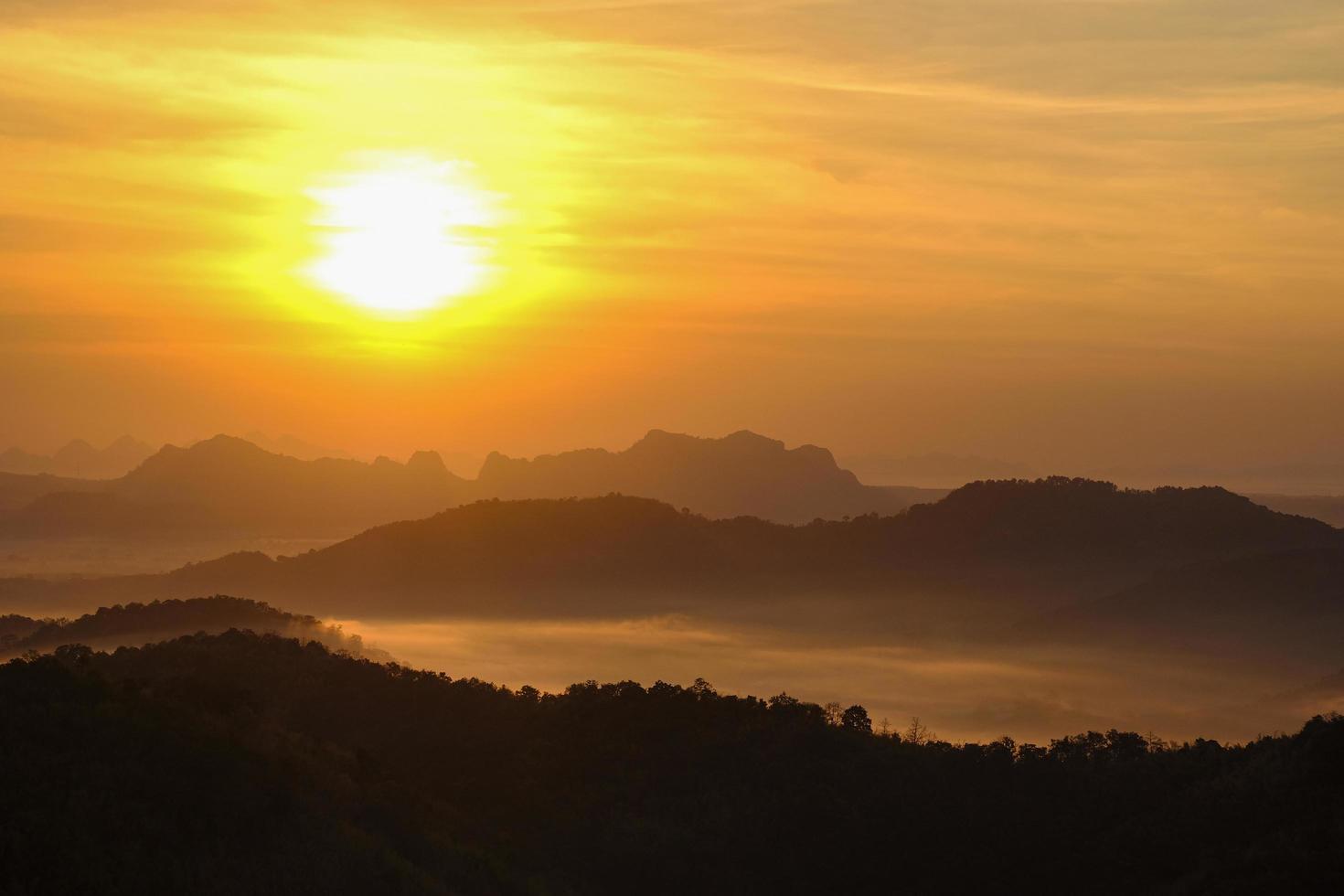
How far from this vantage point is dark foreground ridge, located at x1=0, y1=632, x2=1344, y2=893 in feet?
131

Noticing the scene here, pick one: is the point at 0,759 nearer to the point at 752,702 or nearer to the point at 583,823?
the point at 583,823

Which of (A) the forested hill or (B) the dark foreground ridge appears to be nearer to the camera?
(B) the dark foreground ridge

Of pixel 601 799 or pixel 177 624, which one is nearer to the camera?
pixel 601 799

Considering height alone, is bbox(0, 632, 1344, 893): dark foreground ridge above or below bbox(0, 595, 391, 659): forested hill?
below

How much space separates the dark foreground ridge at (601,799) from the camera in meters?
39.9

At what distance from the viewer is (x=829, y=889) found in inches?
1962

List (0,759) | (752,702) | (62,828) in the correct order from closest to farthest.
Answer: (62,828)
(0,759)
(752,702)

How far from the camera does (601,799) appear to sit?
192 feet

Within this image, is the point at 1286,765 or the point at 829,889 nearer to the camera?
the point at 829,889

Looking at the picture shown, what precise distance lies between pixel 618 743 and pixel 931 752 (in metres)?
14.7

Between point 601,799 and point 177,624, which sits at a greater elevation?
point 177,624

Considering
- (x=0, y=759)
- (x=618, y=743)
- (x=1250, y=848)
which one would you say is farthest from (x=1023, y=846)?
(x=0, y=759)

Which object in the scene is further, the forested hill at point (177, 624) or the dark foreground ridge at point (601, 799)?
the forested hill at point (177, 624)

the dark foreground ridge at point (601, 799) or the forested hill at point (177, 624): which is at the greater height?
the forested hill at point (177, 624)
